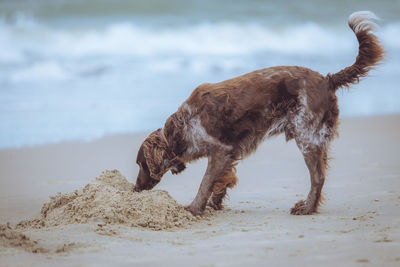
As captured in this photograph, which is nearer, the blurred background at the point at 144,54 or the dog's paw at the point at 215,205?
the dog's paw at the point at 215,205

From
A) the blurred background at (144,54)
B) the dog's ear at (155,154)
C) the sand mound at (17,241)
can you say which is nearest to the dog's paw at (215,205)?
the dog's ear at (155,154)

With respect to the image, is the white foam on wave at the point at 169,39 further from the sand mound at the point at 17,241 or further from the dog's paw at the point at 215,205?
the sand mound at the point at 17,241

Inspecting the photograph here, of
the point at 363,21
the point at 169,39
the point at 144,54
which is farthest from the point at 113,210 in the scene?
the point at 169,39

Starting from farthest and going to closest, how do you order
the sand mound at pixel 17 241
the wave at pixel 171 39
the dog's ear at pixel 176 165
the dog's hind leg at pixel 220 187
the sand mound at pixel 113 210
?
1. the wave at pixel 171 39
2. the dog's ear at pixel 176 165
3. the dog's hind leg at pixel 220 187
4. the sand mound at pixel 113 210
5. the sand mound at pixel 17 241

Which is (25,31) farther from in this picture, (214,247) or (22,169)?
(214,247)

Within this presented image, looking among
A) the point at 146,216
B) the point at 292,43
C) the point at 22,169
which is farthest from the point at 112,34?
the point at 146,216

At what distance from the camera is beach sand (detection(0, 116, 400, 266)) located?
12.7 feet

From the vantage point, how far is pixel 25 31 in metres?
22.0

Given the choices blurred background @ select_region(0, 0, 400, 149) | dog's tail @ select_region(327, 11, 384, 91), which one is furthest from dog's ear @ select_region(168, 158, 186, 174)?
blurred background @ select_region(0, 0, 400, 149)

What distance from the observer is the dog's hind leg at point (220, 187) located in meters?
5.80

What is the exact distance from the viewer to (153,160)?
5.81 metres

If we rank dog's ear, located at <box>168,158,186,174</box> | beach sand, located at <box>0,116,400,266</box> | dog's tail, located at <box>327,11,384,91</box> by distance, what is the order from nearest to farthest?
1. beach sand, located at <box>0,116,400,266</box>
2. dog's tail, located at <box>327,11,384,91</box>
3. dog's ear, located at <box>168,158,186,174</box>

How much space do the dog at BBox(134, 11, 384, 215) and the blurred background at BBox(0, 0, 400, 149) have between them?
470 cm

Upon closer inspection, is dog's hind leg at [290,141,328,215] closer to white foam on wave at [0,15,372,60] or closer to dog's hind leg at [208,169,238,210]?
dog's hind leg at [208,169,238,210]
